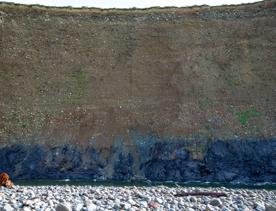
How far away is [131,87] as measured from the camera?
49188 millimetres

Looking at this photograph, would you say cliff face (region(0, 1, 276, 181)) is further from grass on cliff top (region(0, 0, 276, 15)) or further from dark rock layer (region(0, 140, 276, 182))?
grass on cliff top (region(0, 0, 276, 15))

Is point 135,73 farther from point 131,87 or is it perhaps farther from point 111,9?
point 111,9

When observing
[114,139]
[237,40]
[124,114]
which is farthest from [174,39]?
[114,139]

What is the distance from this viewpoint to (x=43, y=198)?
17828 millimetres

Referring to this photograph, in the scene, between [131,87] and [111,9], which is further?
[111,9]

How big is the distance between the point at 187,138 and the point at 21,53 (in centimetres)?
2088

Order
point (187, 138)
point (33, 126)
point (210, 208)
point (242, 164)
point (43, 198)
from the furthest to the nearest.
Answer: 1. point (33, 126)
2. point (187, 138)
3. point (242, 164)
4. point (43, 198)
5. point (210, 208)

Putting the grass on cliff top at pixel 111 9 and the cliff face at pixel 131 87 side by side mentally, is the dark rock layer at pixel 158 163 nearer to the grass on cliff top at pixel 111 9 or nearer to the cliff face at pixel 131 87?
the cliff face at pixel 131 87

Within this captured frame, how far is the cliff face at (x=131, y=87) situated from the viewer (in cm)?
4006

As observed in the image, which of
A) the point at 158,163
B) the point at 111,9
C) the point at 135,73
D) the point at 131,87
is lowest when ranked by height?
the point at 158,163

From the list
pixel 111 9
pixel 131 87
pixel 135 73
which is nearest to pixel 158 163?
pixel 131 87

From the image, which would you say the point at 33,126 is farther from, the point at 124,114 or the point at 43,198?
the point at 43,198

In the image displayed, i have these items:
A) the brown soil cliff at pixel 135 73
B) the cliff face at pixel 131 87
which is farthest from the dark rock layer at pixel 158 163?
the brown soil cliff at pixel 135 73

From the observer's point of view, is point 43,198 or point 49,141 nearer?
point 43,198
